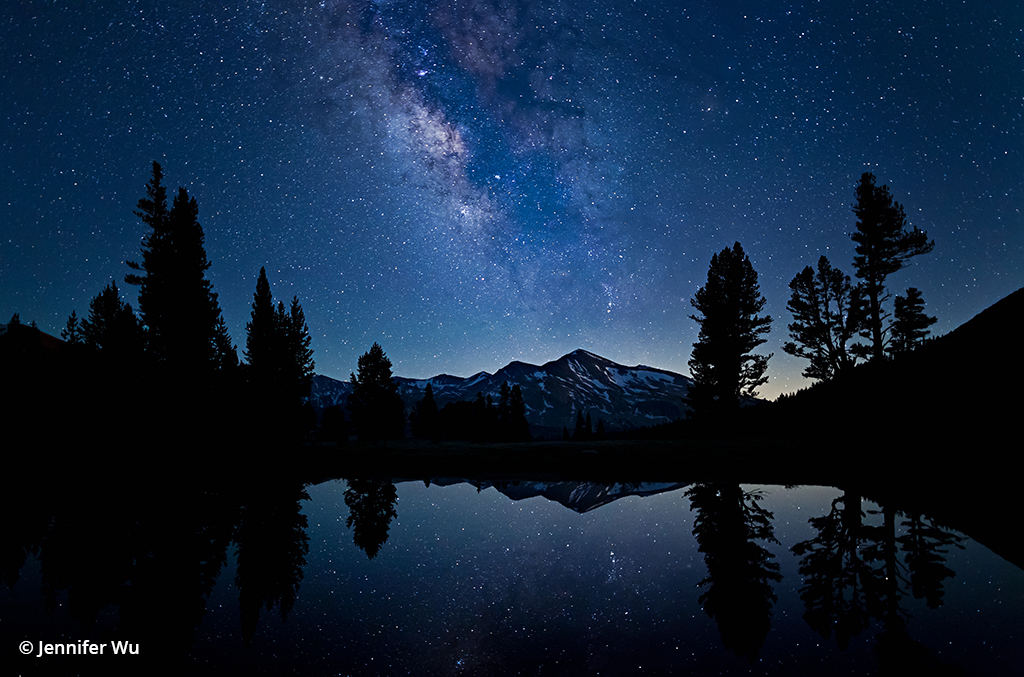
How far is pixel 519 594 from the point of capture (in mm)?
7332

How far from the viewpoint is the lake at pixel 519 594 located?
17.3ft

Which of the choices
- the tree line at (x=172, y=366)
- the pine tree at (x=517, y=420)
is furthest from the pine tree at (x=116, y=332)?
the pine tree at (x=517, y=420)

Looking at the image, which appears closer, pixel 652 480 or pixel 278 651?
pixel 278 651

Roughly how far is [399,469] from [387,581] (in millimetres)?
19399

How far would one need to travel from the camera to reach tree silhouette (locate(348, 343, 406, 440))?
2242 inches

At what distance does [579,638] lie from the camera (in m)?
5.77

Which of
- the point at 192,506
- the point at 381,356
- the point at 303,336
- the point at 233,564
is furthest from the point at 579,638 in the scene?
the point at 381,356

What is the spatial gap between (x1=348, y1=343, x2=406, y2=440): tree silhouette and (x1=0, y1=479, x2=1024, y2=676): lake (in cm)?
4428

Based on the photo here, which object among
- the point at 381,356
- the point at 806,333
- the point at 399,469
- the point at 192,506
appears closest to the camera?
the point at 192,506

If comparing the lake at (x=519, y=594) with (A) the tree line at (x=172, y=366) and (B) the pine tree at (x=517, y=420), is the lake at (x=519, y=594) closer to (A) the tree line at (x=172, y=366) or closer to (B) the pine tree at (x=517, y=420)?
(A) the tree line at (x=172, y=366)

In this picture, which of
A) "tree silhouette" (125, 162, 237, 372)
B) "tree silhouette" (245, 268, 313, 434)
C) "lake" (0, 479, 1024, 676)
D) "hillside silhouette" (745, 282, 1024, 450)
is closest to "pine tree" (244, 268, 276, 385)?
"tree silhouette" (245, 268, 313, 434)

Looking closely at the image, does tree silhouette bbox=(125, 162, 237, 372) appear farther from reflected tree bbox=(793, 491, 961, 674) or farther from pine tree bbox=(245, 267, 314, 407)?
reflected tree bbox=(793, 491, 961, 674)

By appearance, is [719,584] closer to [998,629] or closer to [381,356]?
[998,629]

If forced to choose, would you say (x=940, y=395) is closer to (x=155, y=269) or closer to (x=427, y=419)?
(x=155, y=269)
